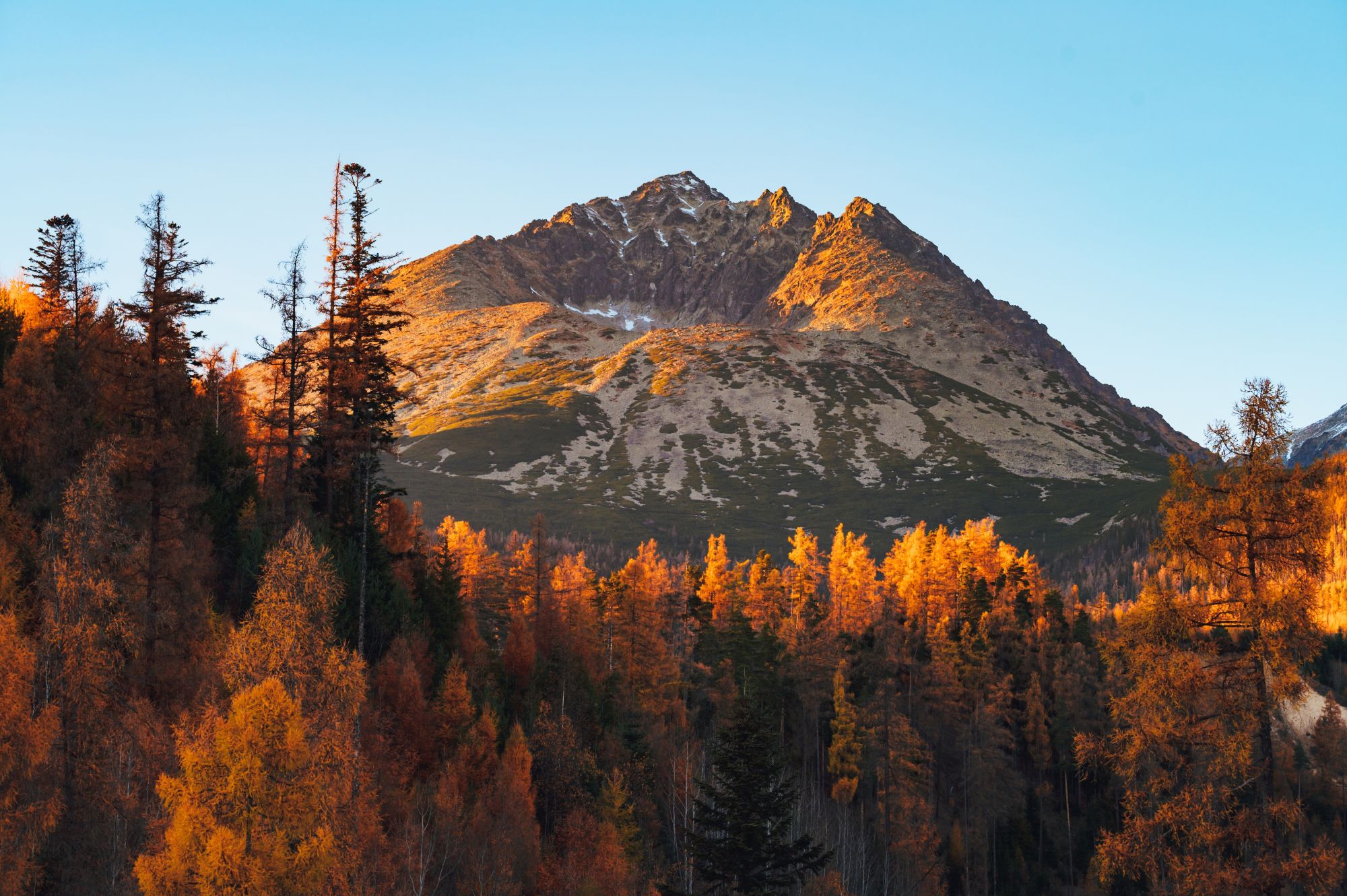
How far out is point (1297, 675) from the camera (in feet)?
59.8

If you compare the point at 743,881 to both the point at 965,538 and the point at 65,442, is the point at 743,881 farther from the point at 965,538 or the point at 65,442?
the point at 965,538

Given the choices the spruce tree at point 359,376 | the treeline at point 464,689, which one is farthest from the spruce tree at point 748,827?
the spruce tree at point 359,376

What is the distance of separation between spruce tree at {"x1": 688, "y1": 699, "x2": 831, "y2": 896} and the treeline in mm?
130

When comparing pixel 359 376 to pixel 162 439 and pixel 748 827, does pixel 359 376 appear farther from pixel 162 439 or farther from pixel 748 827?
pixel 748 827

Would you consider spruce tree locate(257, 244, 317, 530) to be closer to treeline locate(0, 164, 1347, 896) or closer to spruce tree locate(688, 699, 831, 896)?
treeline locate(0, 164, 1347, 896)

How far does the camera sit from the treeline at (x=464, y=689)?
19.6m

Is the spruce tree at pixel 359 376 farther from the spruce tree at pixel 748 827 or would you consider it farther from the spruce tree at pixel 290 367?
the spruce tree at pixel 748 827

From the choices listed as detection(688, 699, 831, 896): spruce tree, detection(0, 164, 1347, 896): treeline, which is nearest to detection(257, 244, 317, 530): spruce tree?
detection(0, 164, 1347, 896): treeline

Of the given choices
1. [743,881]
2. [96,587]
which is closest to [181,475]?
[96,587]

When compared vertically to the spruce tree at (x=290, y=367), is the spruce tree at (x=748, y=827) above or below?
below

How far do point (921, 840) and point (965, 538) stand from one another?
56.5m

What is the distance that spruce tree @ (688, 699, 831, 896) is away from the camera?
3009cm

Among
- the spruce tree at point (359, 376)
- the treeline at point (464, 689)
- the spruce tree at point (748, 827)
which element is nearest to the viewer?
the treeline at point (464, 689)

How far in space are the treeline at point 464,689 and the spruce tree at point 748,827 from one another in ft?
0.43
